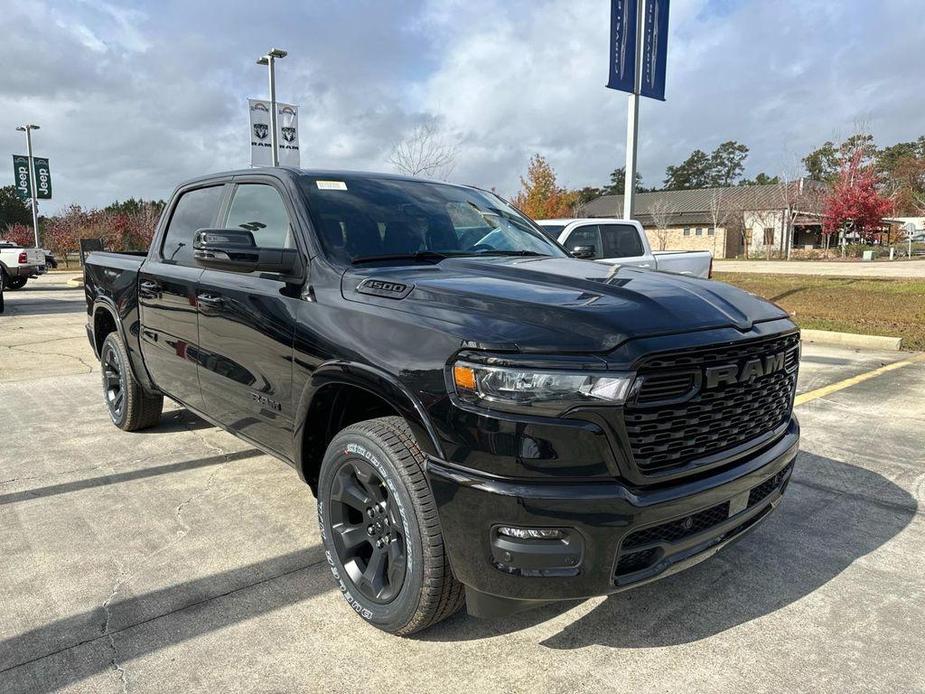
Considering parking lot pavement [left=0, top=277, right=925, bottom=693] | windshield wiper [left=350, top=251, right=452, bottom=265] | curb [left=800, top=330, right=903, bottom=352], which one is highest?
windshield wiper [left=350, top=251, right=452, bottom=265]

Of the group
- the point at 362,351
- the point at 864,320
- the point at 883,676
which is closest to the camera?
the point at 883,676

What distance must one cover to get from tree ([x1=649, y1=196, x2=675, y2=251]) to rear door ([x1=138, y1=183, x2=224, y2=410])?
54.4 metres

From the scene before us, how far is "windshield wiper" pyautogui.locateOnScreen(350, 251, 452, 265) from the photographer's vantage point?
312 cm

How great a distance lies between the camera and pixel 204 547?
11.2ft

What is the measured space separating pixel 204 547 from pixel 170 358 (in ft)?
4.49

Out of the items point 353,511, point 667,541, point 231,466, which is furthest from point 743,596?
point 231,466

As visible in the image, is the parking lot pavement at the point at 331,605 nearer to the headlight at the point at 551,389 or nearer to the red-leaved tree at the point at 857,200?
the headlight at the point at 551,389

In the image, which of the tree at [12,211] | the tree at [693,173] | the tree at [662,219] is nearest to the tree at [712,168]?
the tree at [693,173]

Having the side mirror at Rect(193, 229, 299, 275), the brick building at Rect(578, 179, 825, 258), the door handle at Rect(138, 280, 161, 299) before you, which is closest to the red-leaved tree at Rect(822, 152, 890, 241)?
the brick building at Rect(578, 179, 825, 258)

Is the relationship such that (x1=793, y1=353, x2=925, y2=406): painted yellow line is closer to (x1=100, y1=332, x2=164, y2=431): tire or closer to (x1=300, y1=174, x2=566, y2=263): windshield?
(x1=300, y1=174, x2=566, y2=263): windshield

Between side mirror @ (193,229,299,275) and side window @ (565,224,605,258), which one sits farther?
side window @ (565,224,605,258)

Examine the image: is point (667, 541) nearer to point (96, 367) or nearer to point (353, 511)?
point (353, 511)

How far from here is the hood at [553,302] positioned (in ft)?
7.24

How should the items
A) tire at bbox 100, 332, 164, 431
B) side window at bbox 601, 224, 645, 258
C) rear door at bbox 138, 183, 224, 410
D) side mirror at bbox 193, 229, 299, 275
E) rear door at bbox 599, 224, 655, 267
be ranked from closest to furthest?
side mirror at bbox 193, 229, 299, 275
rear door at bbox 138, 183, 224, 410
tire at bbox 100, 332, 164, 431
rear door at bbox 599, 224, 655, 267
side window at bbox 601, 224, 645, 258
